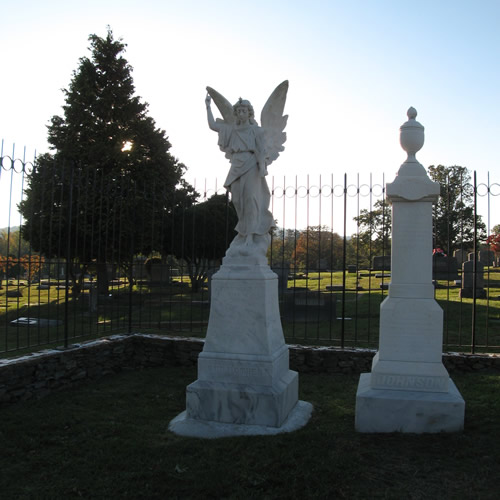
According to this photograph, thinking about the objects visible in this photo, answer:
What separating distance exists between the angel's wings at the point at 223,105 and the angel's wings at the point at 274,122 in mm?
397

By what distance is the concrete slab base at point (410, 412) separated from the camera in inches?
177

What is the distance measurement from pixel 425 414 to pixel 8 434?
4.16 metres

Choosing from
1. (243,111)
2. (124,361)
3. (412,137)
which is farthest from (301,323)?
(412,137)

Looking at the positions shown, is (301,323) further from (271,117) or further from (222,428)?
(222,428)

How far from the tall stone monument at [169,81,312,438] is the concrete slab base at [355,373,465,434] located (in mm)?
811

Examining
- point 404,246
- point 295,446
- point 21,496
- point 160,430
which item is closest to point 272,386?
point 295,446

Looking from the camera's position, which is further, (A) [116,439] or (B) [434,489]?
(A) [116,439]

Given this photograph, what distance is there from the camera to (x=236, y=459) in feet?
13.5

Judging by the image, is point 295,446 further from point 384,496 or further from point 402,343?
point 402,343

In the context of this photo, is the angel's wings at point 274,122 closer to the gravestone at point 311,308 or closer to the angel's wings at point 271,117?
the angel's wings at point 271,117

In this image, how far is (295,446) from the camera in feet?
14.0

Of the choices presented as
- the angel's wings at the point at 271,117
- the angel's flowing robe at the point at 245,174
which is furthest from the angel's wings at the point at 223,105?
the angel's flowing robe at the point at 245,174

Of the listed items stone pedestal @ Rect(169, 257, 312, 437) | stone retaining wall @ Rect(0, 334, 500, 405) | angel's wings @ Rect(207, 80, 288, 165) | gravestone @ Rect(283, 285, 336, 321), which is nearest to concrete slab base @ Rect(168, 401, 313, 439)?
stone pedestal @ Rect(169, 257, 312, 437)

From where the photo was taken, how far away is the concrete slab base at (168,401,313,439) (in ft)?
15.9
